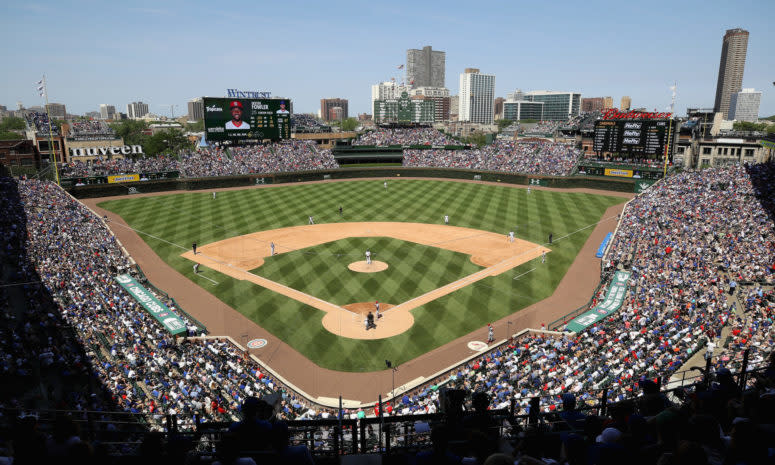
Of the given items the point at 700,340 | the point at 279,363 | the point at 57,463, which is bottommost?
the point at 279,363

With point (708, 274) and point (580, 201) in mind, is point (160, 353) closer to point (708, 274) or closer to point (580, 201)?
point (708, 274)

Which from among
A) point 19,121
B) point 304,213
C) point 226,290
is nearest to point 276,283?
point 226,290

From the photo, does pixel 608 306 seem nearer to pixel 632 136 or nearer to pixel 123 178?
pixel 632 136

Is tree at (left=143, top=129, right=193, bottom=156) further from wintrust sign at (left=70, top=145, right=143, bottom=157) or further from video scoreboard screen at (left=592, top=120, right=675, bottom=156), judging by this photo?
video scoreboard screen at (left=592, top=120, right=675, bottom=156)

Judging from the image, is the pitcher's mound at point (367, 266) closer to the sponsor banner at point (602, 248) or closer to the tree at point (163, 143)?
the sponsor banner at point (602, 248)

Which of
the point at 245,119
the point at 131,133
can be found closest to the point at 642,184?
the point at 245,119

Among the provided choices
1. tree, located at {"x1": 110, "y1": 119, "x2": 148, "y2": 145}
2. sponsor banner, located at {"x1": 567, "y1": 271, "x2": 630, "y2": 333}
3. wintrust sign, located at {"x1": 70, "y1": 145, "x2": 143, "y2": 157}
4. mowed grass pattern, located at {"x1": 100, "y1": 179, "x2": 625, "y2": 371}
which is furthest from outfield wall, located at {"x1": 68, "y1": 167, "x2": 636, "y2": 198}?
tree, located at {"x1": 110, "y1": 119, "x2": 148, "y2": 145}
